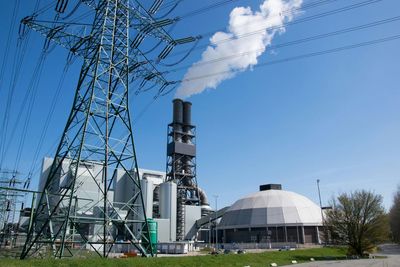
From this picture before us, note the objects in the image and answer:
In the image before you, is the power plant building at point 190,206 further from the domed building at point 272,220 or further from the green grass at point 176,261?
the green grass at point 176,261

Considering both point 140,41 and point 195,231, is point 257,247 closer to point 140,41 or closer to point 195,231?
point 195,231

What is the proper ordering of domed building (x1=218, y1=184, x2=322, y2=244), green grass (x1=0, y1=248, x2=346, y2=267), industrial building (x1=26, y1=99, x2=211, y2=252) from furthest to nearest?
domed building (x1=218, y1=184, x2=322, y2=244) < industrial building (x1=26, y1=99, x2=211, y2=252) < green grass (x1=0, y1=248, x2=346, y2=267)

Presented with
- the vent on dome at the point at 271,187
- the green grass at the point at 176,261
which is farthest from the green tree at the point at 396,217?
the green grass at the point at 176,261

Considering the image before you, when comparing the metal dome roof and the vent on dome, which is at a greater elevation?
the vent on dome

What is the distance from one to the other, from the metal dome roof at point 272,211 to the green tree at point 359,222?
35226 mm

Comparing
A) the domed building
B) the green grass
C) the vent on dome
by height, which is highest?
the vent on dome

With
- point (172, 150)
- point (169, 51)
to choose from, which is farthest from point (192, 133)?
point (169, 51)

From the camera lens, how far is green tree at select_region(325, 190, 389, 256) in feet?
142

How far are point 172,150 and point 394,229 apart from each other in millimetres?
67864

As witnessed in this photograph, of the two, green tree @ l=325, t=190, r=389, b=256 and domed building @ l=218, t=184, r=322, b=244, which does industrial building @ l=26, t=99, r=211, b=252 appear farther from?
green tree @ l=325, t=190, r=389, b=256

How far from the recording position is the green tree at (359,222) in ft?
142

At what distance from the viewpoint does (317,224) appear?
79812 mm

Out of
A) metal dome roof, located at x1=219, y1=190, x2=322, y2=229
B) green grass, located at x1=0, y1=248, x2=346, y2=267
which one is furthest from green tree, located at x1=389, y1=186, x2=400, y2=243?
green grass, located at x1=0, y1=248, x2=346, y2=267

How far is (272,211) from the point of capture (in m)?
84.2
